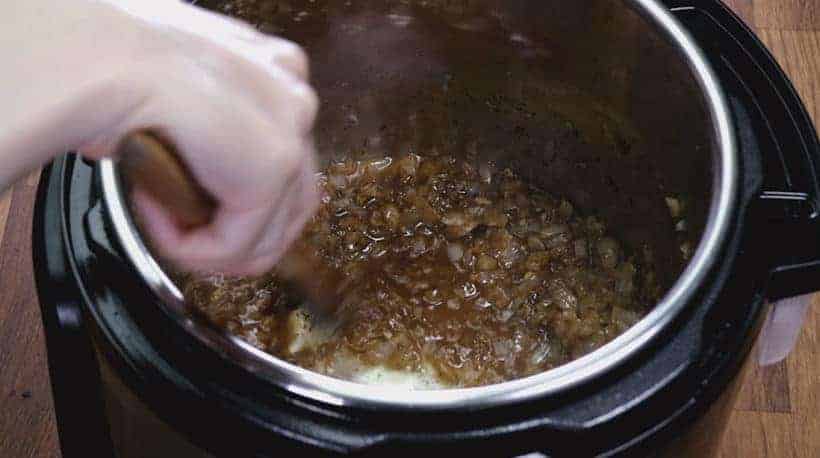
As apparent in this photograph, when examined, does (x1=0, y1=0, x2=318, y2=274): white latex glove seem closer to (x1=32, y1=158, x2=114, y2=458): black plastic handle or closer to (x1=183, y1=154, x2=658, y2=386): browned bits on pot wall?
(x1=32, y1=158, x2=114, y2=458): black plastic handle

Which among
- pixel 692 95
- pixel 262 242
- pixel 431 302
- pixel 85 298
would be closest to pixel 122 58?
pixel 262 242

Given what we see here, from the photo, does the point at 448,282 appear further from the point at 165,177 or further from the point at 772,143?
the point at 165,177

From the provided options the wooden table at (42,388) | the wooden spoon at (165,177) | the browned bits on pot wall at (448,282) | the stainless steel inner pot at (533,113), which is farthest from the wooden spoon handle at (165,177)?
the wooden table at (42,388)

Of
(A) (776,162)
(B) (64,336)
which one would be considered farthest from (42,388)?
(A) (776,162)

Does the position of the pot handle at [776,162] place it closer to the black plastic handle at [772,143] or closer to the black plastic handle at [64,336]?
the black plastic handle at [772,143]

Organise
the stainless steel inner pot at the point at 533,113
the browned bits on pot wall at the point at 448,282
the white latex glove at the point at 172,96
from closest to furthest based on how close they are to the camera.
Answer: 1. the white latex glove at the point at 172,96
2. the stainless steel inner pot at the point at 533,113
3. the browned bits on pot wall at the point at 448,282

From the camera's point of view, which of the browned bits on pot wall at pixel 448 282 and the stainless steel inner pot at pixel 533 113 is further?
the browned bits on pot wall at pixel 448 282

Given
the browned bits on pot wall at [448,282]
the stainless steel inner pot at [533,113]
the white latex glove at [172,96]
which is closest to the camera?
the white latex glove at [172,96]
